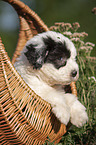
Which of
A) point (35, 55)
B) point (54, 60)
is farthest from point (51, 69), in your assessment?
point (35, 55)

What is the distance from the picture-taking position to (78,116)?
5.59ft

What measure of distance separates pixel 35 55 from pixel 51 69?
9.4 inches

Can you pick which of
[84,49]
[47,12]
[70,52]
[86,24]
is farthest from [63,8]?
→ [70,52]

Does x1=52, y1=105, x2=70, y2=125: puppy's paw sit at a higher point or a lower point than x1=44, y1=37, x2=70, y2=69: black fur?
lower

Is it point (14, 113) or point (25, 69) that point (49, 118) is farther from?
point (25, 69)

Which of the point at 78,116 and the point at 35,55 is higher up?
the point at 35,55

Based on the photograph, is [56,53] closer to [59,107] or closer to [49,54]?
[49,54]

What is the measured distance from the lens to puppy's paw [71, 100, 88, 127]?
5.54 feet

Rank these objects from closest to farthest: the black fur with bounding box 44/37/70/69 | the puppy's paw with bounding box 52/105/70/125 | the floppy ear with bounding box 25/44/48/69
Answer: the puppy's paw with bounding box 52/105/70/125 → the floppy ear with bounding box 25/44/48/69 → the black fur with bounding box 44/37/70/69

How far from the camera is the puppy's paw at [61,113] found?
4.99ft

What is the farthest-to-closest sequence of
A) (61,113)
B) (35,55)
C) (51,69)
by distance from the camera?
(51,69), (35,55), (61,113)

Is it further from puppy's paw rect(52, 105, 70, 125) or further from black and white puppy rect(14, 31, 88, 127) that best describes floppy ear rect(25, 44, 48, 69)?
puppy's paw rect(52, 105, 70, 125)

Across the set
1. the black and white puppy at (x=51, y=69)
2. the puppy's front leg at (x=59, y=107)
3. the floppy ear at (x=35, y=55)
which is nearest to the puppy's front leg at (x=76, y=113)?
the black and white puppy at (x=51, y=69)

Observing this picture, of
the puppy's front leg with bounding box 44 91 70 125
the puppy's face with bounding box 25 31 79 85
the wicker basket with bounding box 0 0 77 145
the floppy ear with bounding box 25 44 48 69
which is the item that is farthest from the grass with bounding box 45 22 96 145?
the floppy ear with bounding box 25 44 48 69
